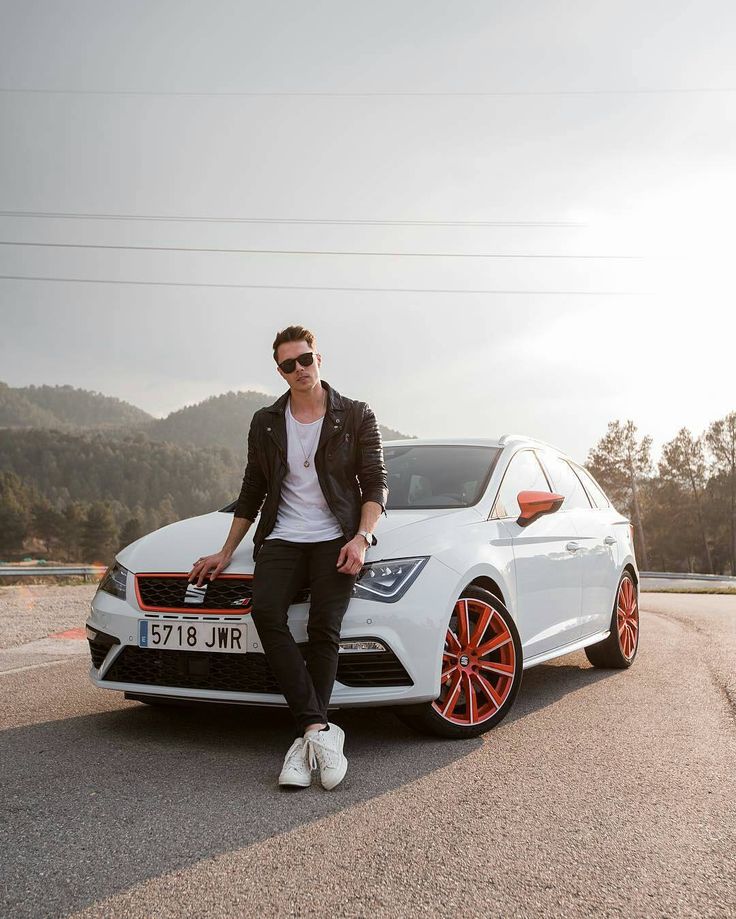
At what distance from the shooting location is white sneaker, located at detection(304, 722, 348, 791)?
137 inches

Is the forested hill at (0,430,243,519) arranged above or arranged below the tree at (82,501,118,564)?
above

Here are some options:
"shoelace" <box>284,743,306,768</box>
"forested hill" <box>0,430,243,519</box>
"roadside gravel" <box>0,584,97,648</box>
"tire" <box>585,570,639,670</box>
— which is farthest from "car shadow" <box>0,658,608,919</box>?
"forested hill" <box>0,430,243,519</box>

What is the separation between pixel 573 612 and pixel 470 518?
4.19ft

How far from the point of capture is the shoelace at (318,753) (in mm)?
3504

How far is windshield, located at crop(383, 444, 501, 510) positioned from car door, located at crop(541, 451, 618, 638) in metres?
0.78

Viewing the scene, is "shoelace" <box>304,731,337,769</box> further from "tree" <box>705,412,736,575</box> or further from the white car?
"tree" <box>705,412,736,575</box>

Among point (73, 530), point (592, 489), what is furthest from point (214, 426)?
point (592, 489)

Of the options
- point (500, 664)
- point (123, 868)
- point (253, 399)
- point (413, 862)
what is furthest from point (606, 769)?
point (253, 399)

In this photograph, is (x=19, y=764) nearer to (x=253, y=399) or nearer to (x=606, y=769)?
(x=606, y=769)

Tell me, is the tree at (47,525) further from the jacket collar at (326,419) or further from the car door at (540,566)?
the jacket collar at (326,419)

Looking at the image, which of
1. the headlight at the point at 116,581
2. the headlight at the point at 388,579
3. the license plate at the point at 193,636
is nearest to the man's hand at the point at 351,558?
the headlight at the point at 388,579

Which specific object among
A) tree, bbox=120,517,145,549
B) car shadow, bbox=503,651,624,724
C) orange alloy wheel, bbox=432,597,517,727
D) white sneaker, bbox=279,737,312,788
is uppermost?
tree, bbox=120,517,145,549

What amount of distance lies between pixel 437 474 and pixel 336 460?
3.73 ft

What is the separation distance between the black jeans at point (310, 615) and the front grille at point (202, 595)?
0.31 ft
